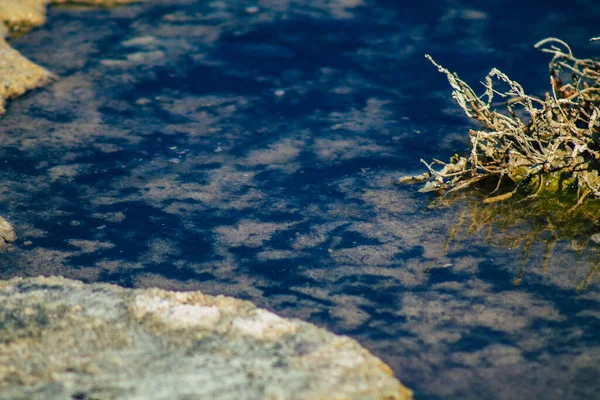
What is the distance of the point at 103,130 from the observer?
137 inches

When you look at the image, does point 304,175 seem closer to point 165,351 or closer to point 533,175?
point 533,175

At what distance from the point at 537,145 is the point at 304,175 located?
1044 millimetres

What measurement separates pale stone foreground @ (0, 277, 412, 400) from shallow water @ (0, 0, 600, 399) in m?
0.20

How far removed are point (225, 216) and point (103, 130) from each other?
1.07m

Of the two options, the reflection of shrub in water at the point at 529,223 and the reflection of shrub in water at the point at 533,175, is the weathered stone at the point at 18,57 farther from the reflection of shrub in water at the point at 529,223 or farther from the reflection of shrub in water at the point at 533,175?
the reflection of shrub in water at the point at 529,223

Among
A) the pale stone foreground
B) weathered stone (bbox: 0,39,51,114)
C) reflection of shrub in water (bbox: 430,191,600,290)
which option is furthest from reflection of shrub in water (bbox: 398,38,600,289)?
weathered stone (bbox: 0,39,51,114)

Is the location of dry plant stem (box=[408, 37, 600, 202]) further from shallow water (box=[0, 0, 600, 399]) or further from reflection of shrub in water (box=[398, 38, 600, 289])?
shallow water (box=[0, 0, 600, 399])

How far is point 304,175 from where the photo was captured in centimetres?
310

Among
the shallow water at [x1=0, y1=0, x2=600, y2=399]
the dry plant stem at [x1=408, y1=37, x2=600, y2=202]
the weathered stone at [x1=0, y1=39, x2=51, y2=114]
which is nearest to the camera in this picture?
the shallow water at [x1=0, y1=0, x2=600, y2=399]

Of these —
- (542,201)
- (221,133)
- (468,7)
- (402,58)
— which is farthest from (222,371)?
(468,7)

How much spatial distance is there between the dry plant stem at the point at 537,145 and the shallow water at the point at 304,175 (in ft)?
0.67

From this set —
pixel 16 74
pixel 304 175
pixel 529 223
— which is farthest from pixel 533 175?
pixel 16 74

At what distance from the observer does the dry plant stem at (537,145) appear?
8.92 feet

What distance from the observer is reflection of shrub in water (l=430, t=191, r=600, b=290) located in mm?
2537
